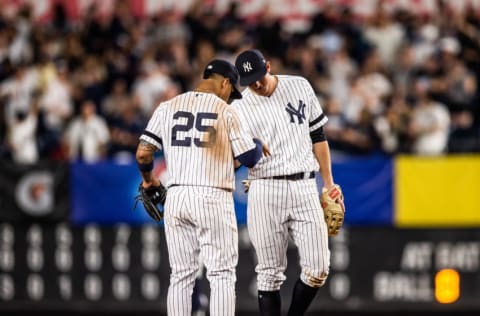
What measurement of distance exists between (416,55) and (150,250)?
5149mm

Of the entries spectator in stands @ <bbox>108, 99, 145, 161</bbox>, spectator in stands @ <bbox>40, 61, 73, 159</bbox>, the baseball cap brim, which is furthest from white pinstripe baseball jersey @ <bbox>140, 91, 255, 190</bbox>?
spectator in stands @ <bbox>40, 61, 73, 159</bbox>

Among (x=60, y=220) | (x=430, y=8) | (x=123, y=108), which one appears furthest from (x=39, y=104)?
(x=430, y=8)

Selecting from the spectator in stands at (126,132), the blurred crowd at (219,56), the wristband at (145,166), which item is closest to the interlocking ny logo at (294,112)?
the wristband at (145,166)

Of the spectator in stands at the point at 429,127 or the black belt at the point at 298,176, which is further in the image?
the spectator in stands at the point at 429,127

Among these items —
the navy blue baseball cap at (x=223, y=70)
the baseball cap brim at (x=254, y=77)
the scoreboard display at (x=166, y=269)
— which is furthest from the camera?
the scoreboard display at (x=166, y=269)

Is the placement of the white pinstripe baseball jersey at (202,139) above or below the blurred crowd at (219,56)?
below

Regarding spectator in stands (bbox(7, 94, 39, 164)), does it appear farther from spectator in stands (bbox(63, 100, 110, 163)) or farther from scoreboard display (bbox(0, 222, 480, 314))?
scoreboard display (bbox(0, 222, 480, 314))

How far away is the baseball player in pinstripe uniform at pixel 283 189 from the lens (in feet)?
30.6

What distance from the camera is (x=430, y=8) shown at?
1780 cm

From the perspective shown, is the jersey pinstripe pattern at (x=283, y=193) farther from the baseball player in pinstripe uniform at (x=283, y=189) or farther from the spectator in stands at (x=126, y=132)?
the spectator in stands at (x=126, y=132)

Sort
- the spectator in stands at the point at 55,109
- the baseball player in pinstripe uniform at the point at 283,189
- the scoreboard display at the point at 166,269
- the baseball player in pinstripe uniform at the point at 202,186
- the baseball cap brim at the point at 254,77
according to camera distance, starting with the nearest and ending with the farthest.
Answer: the baseball player in pinstripe uniform at the point at 202,186, the baseball cap brim at the point at 254,77, the baseball player in pinstripe uniform at the point at 283,189, the scoreboard display at the point at 166,269, the spectator in stands at the point at 55,109

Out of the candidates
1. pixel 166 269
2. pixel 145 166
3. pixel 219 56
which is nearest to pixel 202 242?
pixel 145 166

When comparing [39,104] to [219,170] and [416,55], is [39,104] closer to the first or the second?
[416,55]

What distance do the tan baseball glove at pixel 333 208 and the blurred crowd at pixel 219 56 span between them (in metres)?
4.62
